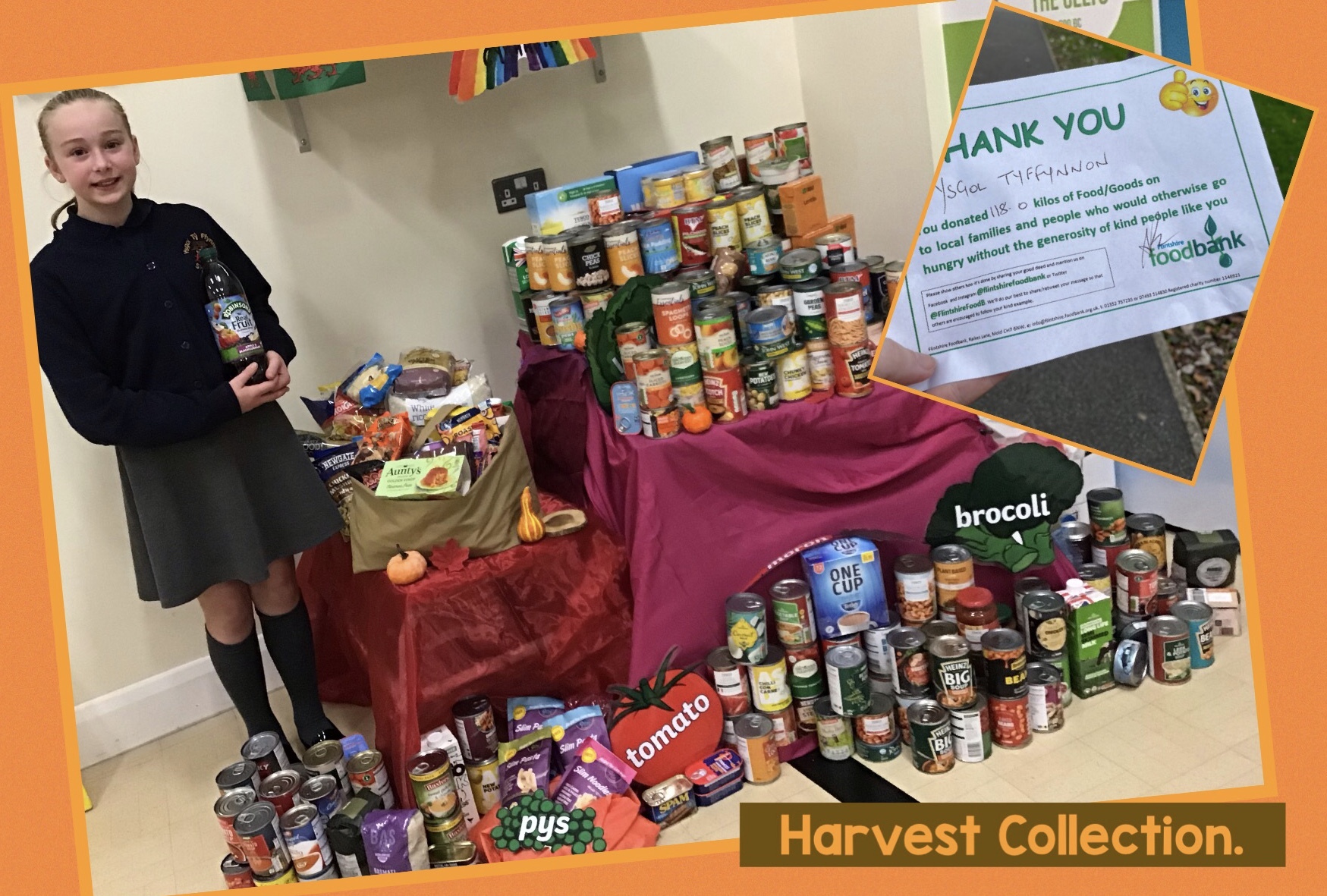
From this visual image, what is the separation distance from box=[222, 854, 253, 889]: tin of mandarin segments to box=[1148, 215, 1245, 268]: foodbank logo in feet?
7.13

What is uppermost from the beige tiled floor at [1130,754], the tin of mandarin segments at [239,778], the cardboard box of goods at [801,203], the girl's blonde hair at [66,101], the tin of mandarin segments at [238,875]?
the girl's blonde hair at [66,101]

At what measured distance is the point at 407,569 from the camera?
292 cm

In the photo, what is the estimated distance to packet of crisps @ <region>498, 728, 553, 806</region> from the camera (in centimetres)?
281

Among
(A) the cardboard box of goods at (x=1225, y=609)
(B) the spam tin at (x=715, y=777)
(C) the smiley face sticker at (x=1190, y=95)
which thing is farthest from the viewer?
(A) the cardboard box of goods at (x=1225, y=609)

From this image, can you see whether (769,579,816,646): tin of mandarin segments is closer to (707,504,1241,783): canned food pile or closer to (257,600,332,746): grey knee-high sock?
(707,504,1241,783): canned food pile

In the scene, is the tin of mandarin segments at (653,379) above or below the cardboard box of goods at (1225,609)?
above

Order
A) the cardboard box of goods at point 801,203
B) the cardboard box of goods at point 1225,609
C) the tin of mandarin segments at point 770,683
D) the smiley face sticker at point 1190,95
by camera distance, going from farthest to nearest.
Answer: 1. the cardboard box of goods at point 801,203
2. the cardboard box of goods at point 1225,609
3. the tin of mandarin segments at point 770,683
4. the smiley face sticker at point 1190,95

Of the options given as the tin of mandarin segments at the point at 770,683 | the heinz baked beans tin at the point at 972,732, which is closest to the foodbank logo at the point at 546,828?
the tin of mandarin segments at the point at 770,683

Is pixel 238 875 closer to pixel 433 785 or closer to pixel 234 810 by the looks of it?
pixel 234 810

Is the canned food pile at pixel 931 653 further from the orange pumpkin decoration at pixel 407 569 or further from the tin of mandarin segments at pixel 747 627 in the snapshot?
the orange pumpkin decoration at pixel 407 569

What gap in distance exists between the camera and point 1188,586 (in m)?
3.27

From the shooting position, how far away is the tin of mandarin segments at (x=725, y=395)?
295 centimetres

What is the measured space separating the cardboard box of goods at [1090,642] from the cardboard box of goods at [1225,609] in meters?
0.35

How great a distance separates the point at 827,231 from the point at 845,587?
3.10 feet
